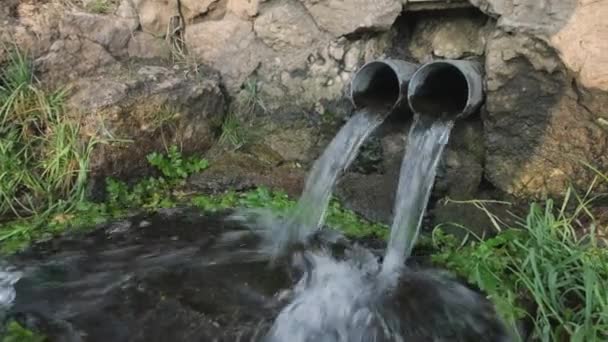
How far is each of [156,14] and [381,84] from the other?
6.50 ft

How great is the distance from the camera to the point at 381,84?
4129 mm

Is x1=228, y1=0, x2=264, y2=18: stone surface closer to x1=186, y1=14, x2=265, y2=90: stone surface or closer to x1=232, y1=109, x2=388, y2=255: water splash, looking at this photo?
x1=186, y1=14, x2=265, y2=90: stone surface

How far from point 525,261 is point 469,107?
126cm

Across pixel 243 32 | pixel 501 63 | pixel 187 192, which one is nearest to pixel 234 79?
pixel 243 32

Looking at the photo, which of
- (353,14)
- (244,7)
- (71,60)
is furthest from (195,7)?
(353,14)

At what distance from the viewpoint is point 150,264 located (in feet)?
9.74

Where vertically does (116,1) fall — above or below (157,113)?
above

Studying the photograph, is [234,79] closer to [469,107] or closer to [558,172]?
[469,107]

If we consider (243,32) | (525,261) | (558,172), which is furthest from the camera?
(243,32)

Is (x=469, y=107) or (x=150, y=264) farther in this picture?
(x=469, y=107)

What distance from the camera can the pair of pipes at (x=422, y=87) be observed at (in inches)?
136

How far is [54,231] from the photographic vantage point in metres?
3.37

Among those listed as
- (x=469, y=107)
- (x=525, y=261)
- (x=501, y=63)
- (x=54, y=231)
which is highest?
(x=501, y=63)

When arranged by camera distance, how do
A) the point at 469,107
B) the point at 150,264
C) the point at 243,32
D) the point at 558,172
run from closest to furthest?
1. the point at 150,264
2. the point at 558,172
3. the point at 469,107
4. the point at 243,32
